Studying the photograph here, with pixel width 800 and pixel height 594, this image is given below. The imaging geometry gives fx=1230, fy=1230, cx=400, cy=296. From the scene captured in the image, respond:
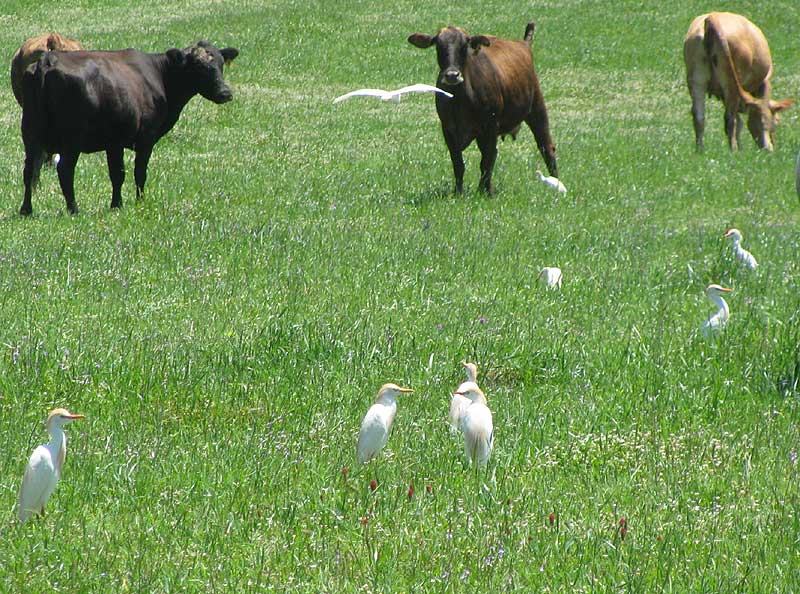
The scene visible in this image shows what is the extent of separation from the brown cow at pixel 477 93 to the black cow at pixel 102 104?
274 cm

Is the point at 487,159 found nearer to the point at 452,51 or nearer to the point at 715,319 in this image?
the point at 452,51

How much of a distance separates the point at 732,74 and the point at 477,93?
6.88 metres

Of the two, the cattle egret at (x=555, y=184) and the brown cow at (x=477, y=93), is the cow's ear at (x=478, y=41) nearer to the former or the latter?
the brown cow at (x=477, y=93)

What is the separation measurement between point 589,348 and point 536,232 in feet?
14.2

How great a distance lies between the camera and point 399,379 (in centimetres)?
664

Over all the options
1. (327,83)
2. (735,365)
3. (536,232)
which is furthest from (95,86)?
(327,83)

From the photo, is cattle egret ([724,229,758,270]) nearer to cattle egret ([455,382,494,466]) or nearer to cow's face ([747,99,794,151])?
cattle egret ([455,382,494,466])

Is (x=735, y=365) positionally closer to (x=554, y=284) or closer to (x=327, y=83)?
(x=554, y=284)

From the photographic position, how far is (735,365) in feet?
22.6

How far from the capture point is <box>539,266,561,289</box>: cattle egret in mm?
8930

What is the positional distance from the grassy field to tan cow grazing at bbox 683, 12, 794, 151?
3531 mm

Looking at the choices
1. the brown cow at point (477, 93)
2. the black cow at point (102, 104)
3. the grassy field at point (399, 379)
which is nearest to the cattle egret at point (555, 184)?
the grassy field at point (399, 379)

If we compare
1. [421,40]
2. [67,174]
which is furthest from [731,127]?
[67,174]

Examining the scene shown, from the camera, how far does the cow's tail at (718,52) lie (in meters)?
19.2
